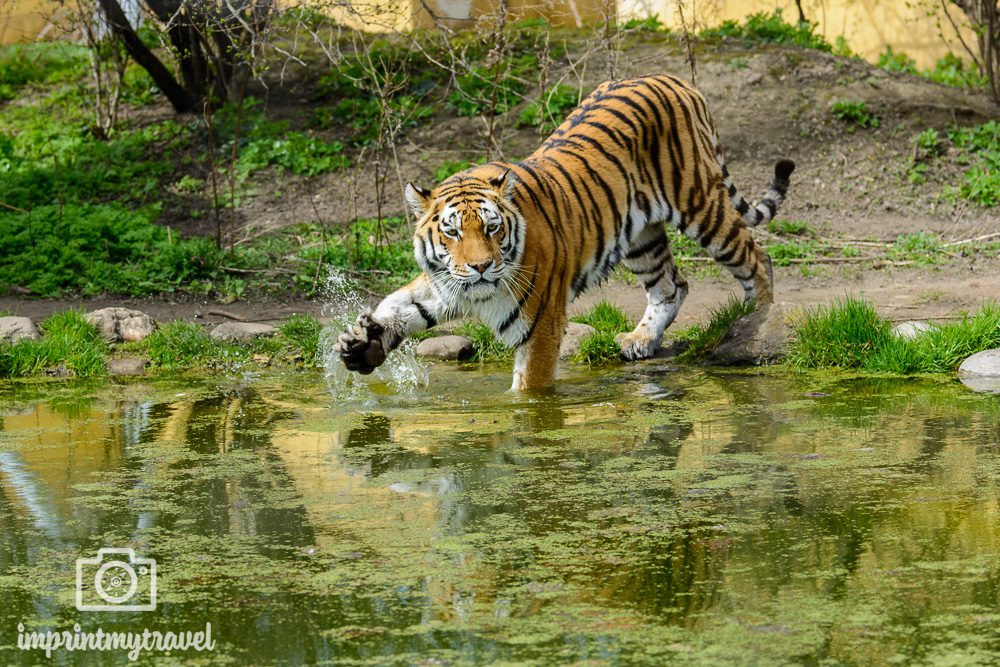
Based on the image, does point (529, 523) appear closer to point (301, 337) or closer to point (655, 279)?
point (655, 279)

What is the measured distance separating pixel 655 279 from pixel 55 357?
11.2ft

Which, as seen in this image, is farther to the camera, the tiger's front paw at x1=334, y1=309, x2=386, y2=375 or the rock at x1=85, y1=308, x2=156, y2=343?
the rock at x1=85, y1=308, x2=156, y2=343

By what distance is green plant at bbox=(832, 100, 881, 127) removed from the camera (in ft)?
36.7

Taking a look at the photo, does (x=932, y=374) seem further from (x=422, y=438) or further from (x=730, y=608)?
(x=730, y=608)

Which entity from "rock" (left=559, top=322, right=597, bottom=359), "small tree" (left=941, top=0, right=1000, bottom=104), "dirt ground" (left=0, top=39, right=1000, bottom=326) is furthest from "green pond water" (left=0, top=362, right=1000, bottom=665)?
"small tree" (left=941, top=0, right=1000, bottom=104)

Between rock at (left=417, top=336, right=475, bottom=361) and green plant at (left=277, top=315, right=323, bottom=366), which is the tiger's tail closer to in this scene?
rock at (left=417, top=336, right=475, bottom=361)

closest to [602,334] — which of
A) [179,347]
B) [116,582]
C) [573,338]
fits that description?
[573,338]

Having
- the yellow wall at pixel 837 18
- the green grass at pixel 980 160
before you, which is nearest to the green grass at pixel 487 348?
the green grass at pixel 980 160

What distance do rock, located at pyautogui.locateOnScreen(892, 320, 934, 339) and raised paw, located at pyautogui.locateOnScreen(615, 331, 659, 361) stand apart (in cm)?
132

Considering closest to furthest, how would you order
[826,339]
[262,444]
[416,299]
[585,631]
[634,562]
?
[585,631] → [634,562] → [262,444] → [416,299] → [826,339]

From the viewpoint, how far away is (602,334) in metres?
7.46

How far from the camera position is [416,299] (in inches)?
250

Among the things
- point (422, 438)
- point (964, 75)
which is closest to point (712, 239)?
point (422, 438)

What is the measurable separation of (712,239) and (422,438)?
263 centimetres
